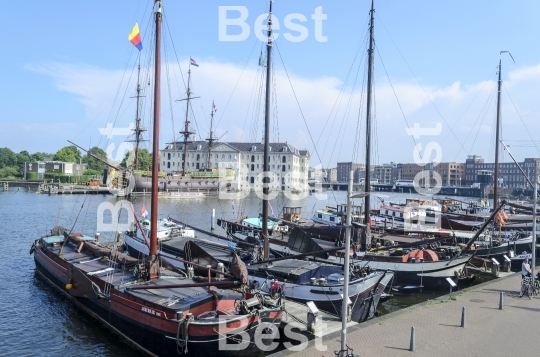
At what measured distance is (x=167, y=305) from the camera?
49.2 feet

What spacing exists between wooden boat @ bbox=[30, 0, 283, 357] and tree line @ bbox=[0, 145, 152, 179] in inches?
4838

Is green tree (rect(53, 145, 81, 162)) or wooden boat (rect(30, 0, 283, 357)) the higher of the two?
green tree (rect(53, 145, 81, 162))

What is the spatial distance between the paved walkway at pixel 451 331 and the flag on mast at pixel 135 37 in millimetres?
15410

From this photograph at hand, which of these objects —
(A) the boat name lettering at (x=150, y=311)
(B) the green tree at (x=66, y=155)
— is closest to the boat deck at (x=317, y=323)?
(A) the boat name lettering at (x=150, y=311)

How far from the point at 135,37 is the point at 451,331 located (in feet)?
60.2

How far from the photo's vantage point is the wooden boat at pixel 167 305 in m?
13.7

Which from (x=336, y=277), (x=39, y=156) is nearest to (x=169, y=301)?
(x=336, y=277)

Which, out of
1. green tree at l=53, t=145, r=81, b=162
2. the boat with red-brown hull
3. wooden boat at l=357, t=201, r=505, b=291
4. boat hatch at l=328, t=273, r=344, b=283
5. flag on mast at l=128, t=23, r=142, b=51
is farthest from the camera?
green tree at l=53, t=145, r=81, b=162

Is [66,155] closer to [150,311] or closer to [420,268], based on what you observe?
[420,268]

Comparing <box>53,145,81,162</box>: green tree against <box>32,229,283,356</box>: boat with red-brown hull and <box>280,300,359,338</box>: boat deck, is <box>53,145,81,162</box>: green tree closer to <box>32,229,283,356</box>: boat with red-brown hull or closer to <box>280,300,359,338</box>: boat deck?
<box>32,229,283,356</box>: boat with red-brown hull

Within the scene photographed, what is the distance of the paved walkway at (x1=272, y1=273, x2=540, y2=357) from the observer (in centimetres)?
1293

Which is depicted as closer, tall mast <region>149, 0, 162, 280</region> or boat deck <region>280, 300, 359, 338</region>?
boat deck <region>280, 300, 359, 338</region>

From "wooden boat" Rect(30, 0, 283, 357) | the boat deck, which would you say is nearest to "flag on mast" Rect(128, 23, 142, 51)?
"wooden boat" Rect(30, 0, 283, 357)

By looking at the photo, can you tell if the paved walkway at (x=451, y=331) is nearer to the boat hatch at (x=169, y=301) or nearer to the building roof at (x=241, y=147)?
the boat hatch at (x=169, y=301)
